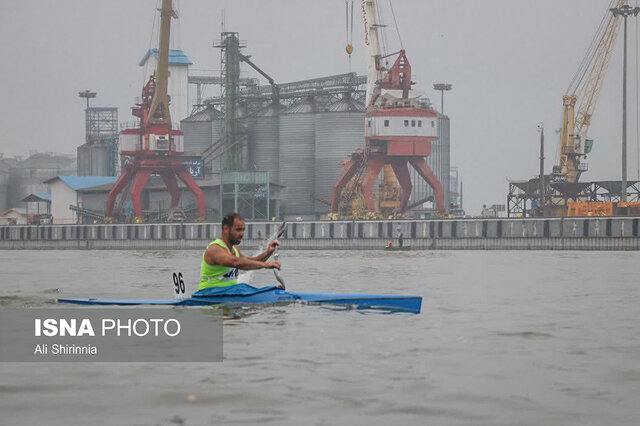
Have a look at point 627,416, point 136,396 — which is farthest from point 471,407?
point 136,396

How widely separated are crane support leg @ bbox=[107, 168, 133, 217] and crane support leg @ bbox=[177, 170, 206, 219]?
6851mm

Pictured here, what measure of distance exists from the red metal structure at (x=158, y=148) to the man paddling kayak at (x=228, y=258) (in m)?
99.7

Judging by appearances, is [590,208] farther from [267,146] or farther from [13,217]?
[13,217]

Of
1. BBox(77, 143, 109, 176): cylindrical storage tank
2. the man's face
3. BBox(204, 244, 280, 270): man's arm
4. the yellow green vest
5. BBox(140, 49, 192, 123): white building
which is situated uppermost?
BBox(140, 49, 192, 123): white building

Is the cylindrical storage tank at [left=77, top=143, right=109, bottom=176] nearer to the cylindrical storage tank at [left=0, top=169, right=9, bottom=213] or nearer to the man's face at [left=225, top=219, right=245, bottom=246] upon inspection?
the cylindrical storage tank at [left=0, top=169, right=9, bottom=213]

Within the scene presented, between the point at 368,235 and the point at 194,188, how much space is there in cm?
2456

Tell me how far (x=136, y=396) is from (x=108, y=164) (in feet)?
526

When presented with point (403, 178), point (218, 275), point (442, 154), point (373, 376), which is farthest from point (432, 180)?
point (373, 376)

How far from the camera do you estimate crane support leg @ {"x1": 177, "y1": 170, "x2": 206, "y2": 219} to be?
121250 mm

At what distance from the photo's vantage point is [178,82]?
573ft

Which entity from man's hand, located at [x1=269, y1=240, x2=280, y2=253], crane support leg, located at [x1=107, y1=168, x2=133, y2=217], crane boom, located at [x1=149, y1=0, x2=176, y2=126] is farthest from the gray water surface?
crane support leg, located at [x1=107, y1=168, x2=133, y2=217]

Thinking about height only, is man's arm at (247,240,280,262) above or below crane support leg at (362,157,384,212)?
below

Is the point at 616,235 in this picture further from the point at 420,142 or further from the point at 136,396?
the point at 136,396

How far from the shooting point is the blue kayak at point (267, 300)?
22.5 metres
